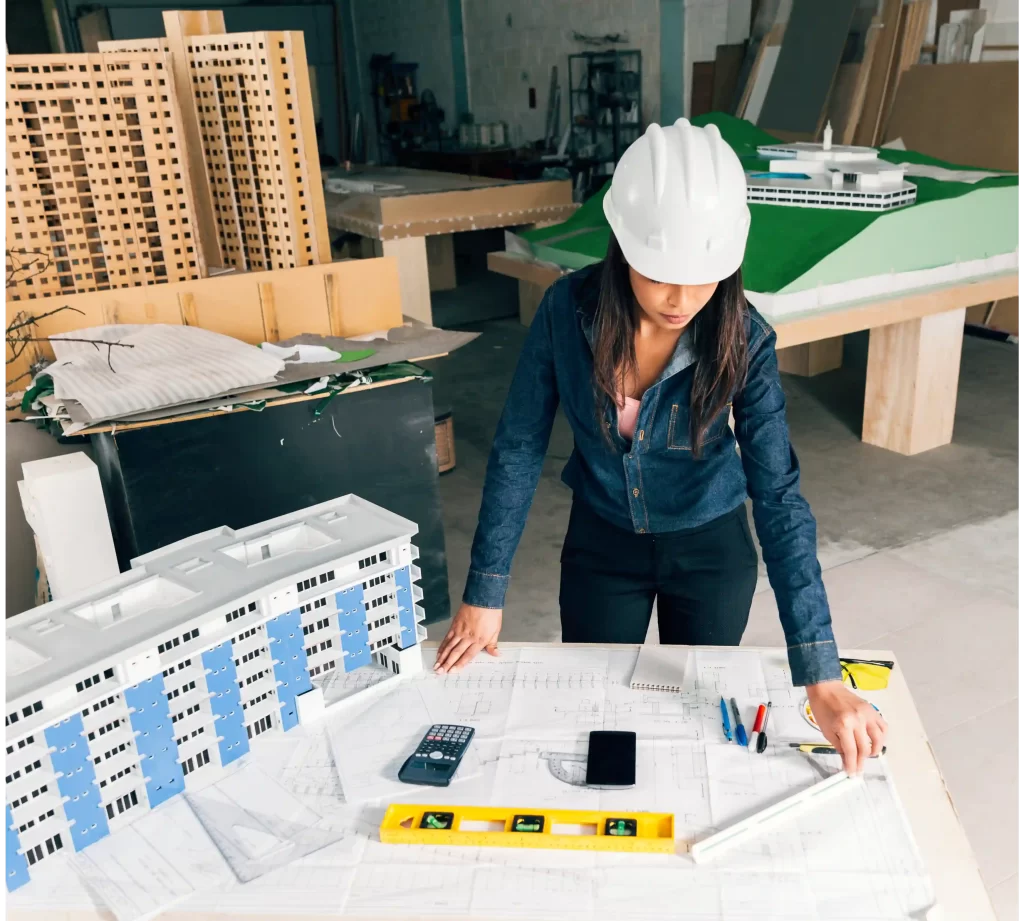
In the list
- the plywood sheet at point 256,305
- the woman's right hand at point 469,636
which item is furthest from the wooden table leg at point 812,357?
the woman's right hand at point 469,636

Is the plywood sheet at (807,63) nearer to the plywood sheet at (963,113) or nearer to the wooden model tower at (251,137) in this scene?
the plywood sheet at (963,113)

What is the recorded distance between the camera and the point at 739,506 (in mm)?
1543

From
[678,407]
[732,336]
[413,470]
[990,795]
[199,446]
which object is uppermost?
[732,336]

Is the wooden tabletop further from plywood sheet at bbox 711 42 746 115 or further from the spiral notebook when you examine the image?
plywood sheet at bbox 711 42 746 115

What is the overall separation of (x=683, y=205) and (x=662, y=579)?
0.62 meters

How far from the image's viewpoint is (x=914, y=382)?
3645 mm

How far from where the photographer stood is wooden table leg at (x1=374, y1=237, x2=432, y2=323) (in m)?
4.48

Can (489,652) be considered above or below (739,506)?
below

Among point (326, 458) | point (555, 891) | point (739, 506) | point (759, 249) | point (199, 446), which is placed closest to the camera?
point (555, 891)

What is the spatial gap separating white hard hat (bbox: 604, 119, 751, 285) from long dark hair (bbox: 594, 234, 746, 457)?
0.08m

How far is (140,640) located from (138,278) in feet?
4.97

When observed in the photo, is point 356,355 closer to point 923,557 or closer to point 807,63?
point 923,557

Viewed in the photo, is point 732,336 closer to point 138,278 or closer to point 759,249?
point 138,278

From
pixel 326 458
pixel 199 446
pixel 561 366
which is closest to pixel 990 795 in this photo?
pixel 561 366
